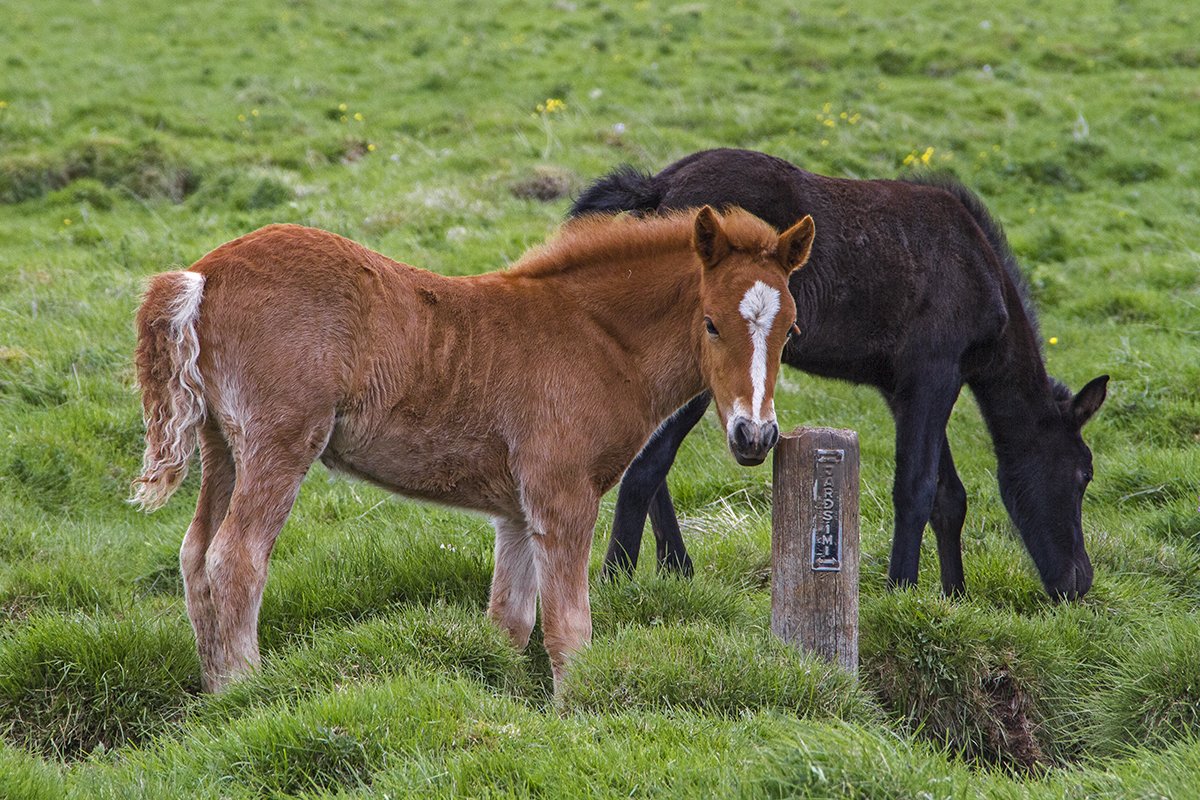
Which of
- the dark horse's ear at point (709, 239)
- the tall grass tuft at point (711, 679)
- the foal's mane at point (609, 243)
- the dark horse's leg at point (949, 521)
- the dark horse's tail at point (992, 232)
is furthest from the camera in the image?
the dark horse's tail at point (992, 232)

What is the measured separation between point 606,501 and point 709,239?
8.05ft

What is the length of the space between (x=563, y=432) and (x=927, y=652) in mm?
1773

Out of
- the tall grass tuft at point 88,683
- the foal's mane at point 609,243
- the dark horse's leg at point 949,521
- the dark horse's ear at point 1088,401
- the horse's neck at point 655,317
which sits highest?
the foal's mane at point 609,243

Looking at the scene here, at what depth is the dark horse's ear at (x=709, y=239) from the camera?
4648mm

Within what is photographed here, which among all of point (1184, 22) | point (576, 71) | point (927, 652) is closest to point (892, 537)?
point (927, 652)

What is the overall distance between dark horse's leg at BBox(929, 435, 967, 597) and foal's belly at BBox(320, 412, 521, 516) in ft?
7.58

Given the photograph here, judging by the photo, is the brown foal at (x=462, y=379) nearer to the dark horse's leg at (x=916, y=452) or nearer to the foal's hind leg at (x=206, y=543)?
the foal's hind leg at (x=206, y=543)

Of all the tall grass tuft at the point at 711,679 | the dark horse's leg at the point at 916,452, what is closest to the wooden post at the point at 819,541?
the tall grass tuft at the point at 711,679

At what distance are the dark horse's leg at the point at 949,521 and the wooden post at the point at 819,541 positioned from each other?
58.0 inches

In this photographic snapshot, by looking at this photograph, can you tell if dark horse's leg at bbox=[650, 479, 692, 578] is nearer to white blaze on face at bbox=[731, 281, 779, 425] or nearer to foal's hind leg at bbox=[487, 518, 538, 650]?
foal's hind leg at bbox=[487, 518, 538, 650]

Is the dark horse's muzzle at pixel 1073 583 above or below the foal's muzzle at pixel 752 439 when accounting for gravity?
below

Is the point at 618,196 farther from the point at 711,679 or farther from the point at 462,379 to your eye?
the point at 711,679

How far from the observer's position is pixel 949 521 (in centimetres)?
605

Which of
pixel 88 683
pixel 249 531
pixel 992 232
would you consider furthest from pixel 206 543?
pixel 992 232
